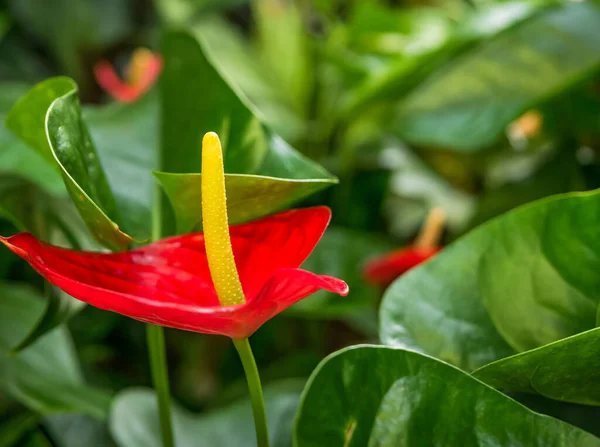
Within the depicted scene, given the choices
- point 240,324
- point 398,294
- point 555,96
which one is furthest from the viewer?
point 555,96

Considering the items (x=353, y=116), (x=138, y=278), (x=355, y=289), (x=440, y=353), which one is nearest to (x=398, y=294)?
(x=440, y=353)

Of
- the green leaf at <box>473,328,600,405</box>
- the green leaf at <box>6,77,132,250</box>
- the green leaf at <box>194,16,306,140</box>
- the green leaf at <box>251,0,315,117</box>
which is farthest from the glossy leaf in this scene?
the green leaf at <box>251,0,315,117</box>

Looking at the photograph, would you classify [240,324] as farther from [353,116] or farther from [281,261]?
[353,116]

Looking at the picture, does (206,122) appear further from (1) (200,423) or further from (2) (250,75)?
(2) (250,75)

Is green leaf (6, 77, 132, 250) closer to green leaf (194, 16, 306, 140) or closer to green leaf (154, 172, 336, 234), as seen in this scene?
green leaf (154, 172, 336, 234)

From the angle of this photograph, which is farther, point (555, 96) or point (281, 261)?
point (555, 96)

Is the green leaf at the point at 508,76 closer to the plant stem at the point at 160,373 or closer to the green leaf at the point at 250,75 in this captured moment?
the green leaf at the point at 250,75
